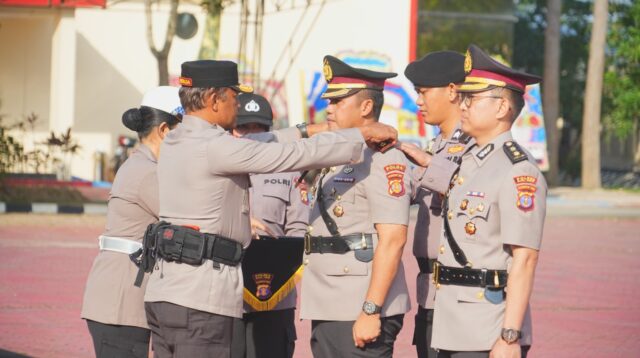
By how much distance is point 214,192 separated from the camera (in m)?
4.58

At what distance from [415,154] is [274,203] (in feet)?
4.54

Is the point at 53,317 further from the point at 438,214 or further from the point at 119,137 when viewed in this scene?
the point at 119,137

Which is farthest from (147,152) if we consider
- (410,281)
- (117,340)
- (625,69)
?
(625,69)

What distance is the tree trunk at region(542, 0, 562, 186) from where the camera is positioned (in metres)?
30.3

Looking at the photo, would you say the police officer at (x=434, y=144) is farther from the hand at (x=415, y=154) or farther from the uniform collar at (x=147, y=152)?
the uniform collar at (x=147, y=152)

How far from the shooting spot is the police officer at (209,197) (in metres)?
4.56

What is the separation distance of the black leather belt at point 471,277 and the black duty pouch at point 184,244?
957 millimetres

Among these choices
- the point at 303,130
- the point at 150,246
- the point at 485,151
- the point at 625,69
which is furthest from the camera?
the point at 625,69

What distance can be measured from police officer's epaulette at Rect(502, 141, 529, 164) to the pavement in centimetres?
428

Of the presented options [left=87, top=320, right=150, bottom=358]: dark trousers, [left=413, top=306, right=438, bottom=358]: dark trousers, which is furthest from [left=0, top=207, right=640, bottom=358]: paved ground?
[left=87, top=320, right=150, bottom=358]: dark trousers

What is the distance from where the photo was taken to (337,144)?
181 inches

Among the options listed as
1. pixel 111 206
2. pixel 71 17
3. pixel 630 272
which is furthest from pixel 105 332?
pixel 71 17

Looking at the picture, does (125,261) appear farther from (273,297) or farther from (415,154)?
(415,154)

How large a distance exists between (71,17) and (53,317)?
14.1 meters
